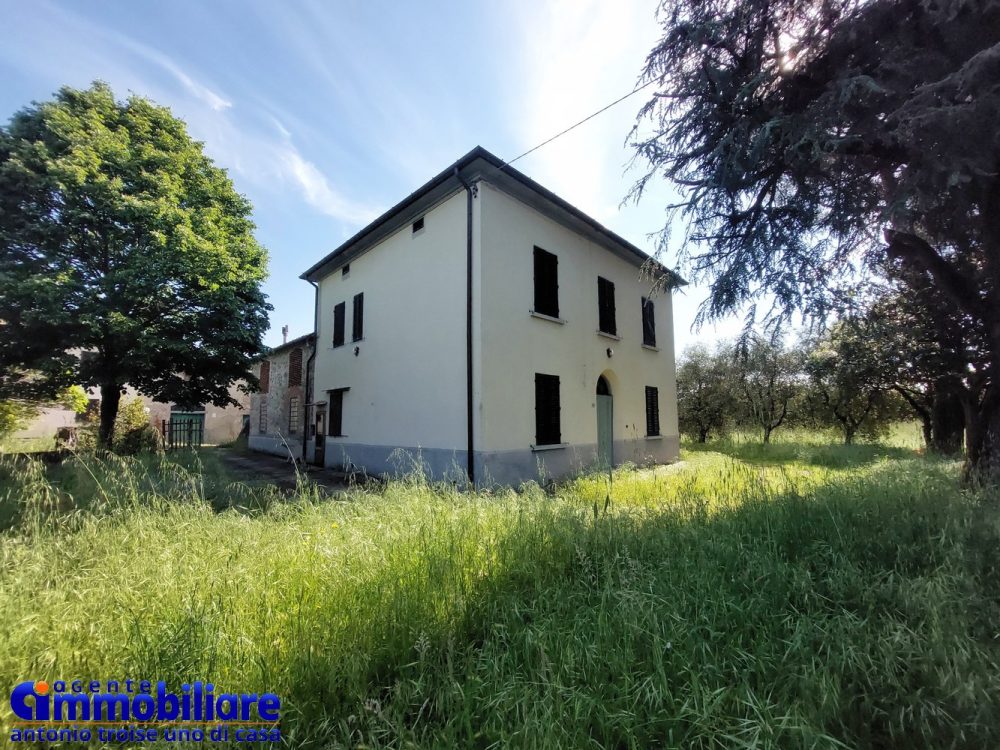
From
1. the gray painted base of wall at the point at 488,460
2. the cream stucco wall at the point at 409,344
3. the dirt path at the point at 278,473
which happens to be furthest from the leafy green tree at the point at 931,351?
the dirt path at the point at 278,473

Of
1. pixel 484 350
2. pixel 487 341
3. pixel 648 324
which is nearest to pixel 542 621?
pixel 484 350

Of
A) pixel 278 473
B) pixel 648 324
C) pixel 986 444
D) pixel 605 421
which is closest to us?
pixel 986 444

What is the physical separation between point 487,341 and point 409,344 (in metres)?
2.51

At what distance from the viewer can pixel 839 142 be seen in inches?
167

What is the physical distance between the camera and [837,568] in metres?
2.84

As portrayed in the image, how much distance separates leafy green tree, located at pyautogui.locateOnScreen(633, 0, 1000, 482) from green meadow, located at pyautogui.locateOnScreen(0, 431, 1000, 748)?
3388 mm

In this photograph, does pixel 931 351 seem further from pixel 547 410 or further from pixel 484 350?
pixel 484 350

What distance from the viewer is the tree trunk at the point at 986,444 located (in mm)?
5133

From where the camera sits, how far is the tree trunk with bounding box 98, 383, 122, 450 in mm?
9664

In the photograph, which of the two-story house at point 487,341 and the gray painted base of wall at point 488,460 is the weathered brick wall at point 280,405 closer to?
the two-story house at point 487,341

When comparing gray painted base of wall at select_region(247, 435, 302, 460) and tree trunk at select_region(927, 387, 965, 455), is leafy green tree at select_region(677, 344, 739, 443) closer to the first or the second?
tree trunk at select_region(927, 387, 965, 455)

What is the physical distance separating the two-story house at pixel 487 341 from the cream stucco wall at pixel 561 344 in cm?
3

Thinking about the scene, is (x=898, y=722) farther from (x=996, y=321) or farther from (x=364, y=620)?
(x=996, y=321)

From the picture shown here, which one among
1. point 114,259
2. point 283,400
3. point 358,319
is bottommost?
point 283,400
